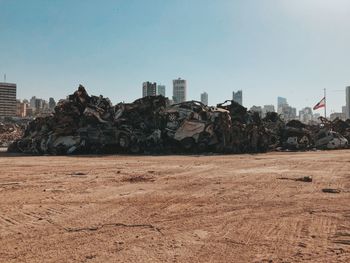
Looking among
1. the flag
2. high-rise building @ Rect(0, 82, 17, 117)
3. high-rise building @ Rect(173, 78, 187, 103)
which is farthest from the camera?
high-rise building @ Rect(173, 78, 187, 103)

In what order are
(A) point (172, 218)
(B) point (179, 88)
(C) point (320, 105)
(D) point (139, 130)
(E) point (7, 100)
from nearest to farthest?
(A) point (172, 218) < (D) point (139, 130) < (C) point (320, 105) < (E) point (7, 100) < (B) point (179, 88)

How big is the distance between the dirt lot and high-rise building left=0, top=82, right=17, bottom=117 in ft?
384

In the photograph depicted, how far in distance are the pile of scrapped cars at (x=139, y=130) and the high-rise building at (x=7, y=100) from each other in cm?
10358

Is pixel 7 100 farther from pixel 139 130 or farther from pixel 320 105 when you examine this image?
pixel 139 130

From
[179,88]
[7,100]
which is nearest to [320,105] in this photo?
[7,100]

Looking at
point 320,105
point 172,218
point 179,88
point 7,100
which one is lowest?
point 172,218

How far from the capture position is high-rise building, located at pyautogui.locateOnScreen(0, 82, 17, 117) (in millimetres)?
122062

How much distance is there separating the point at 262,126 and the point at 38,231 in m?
20.5

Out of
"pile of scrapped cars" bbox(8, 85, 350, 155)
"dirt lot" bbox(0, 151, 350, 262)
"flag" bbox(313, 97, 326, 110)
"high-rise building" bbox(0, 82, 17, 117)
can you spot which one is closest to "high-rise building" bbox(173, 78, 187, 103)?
"high-rise building" bbox(0, 82, 17, 117)

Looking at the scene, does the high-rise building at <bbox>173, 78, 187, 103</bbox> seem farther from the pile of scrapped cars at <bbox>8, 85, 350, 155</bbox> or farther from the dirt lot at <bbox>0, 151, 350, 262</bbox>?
the dirt lot at <bbox>0, 151, 350, 262</bbox>

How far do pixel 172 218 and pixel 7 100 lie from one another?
126m

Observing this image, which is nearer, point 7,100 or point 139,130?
point 139,130

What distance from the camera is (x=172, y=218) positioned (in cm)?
733

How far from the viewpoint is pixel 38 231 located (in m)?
6.37
